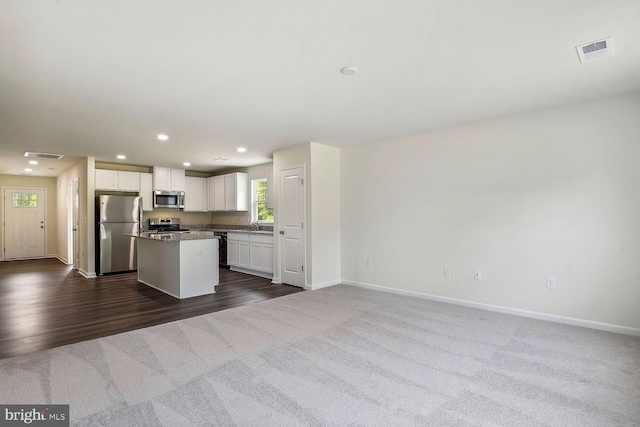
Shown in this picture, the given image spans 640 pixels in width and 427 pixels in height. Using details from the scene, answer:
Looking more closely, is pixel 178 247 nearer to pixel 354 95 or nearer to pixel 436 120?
pixel 354 95

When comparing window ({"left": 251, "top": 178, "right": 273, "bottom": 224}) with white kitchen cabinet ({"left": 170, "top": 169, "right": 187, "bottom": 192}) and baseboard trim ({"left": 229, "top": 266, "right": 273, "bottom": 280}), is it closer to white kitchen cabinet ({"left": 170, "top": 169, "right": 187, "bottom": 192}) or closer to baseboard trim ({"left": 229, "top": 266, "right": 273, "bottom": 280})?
baseboard trim ({"left": 229, "top": 266, "right": 273, "bottom": 280})

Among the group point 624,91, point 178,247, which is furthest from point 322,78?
point 178,247

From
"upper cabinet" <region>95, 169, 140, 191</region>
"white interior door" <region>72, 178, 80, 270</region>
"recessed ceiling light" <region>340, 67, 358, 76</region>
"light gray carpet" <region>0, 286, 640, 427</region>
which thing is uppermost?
"recessed ceiling light" <region>340, 67, 358, 76</region>

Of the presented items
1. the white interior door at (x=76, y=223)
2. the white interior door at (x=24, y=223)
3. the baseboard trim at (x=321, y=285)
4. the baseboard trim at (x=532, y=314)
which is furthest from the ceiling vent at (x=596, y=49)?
the white interior door at (x=24, y=223)

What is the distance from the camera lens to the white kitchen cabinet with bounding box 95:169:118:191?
22.6 ft

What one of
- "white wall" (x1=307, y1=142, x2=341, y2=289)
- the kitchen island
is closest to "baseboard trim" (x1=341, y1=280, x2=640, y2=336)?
"white wall" (x1=307, y1=142, x2=341, y2=289)

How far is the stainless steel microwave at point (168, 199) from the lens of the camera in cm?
762

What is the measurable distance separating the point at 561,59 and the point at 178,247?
485cm

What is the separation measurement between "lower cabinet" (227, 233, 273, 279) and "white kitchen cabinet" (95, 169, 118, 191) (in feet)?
8.88

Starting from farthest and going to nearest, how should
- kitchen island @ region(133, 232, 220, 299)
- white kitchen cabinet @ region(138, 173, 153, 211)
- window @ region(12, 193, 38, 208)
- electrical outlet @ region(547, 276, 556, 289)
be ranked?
window @ region(12, 193, 38, 208) < white kitchen cabinet @ region(138, 173, 153, 211) < kitchen island @ region(133, 232, 220, 299) < electrical outlet @ region(547, 276, 556, 289)

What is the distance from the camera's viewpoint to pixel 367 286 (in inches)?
210

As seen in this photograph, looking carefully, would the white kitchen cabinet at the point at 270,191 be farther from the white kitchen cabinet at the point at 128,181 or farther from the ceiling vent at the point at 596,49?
the ceiling vent at the point at 596,49

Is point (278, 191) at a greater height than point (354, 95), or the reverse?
point (354, 95)

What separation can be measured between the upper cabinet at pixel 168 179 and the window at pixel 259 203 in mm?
1819
